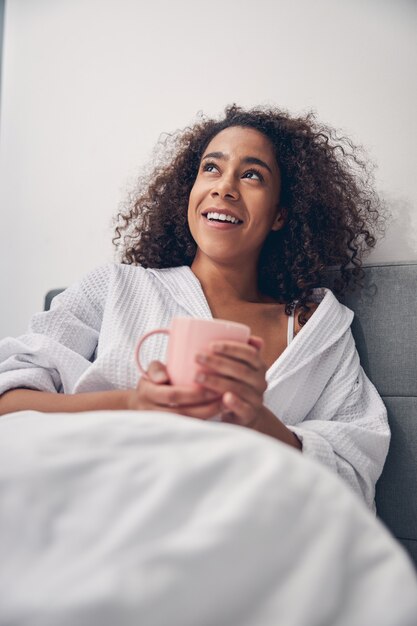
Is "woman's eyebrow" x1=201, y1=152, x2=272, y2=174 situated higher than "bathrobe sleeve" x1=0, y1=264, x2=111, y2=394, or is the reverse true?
"woman's eyebrow" x1=201, y1=152, x2=272, y2=174

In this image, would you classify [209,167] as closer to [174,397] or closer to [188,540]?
[174,397]

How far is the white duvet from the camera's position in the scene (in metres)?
0.52

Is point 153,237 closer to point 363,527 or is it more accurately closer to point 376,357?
point 376,357

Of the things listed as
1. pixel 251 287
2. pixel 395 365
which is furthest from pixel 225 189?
pixel 395 365

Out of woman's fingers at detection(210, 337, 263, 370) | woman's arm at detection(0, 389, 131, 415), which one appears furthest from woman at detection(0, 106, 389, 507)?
woman's fingers at detection(210, 337, 263, 370)

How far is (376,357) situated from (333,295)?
0.54ft

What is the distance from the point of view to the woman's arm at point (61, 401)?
1103 mm

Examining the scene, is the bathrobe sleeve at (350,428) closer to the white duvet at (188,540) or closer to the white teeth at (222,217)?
the white teeth at (222,217)

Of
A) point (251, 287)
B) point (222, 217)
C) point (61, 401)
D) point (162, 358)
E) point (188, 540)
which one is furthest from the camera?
point (251, 287)

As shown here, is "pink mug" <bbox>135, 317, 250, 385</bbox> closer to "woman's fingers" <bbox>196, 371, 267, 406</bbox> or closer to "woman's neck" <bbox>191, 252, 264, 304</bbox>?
"woman's fingers" <bbox>196, 371, 267, 406</bbox>

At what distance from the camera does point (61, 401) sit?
1.16m

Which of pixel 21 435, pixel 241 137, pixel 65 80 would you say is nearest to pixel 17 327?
pixel 65 80

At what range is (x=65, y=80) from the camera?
6.52 ft

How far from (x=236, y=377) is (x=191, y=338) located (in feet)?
0.27
